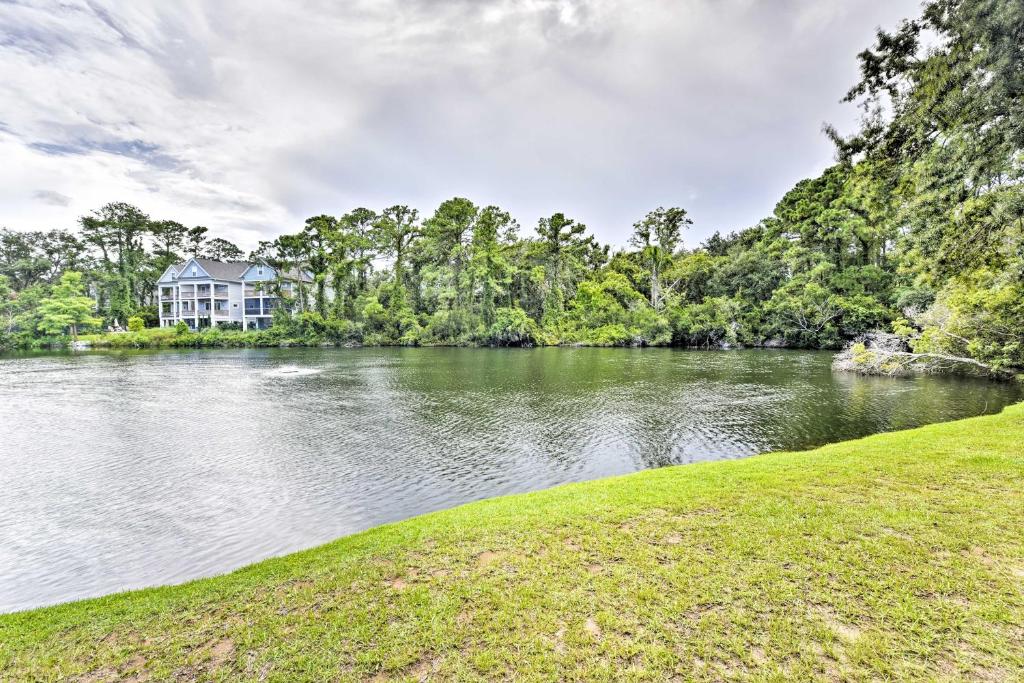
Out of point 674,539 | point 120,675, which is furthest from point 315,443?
point 674,539

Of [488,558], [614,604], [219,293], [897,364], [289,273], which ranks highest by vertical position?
[289,273]

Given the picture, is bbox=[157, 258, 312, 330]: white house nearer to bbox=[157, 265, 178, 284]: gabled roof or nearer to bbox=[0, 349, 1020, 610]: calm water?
bbox=[157, 265, 178, 284]: gabled roof

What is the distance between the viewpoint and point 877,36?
448 inches

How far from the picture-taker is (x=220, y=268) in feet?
213

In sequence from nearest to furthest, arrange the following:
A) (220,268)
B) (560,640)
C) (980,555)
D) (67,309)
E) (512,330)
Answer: (560,640)
(980,555)
(67,309)
(512,330)
(220,268)

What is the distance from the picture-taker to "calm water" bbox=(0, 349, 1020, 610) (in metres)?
8.41

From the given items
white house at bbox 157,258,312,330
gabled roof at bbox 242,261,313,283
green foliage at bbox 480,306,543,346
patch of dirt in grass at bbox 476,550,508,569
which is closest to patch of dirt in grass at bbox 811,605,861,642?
patch of dirt in grass at bbox 476,550,508,569

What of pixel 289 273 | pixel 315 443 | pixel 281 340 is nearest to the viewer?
pixel 315 443

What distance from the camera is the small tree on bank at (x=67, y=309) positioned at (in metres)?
52.4

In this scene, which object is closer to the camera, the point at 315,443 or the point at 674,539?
the point at 674,539

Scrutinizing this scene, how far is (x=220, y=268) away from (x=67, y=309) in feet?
55.8

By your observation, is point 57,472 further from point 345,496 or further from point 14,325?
point 14,325

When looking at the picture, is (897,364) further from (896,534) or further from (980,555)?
(980,555)

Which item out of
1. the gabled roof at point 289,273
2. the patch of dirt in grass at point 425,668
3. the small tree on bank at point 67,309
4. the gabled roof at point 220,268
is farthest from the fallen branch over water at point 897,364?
the small tree on bank at point 67,309
